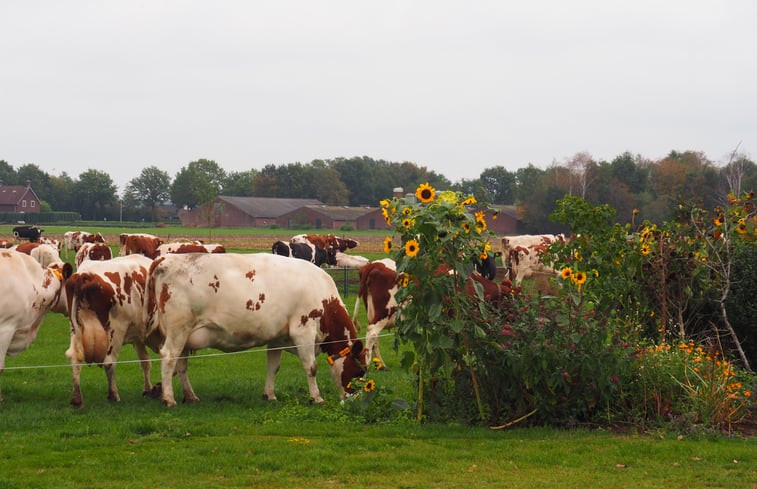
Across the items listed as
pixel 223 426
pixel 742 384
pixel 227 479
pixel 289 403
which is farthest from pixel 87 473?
pixel 742 384

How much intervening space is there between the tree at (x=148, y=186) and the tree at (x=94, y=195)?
20.9 m

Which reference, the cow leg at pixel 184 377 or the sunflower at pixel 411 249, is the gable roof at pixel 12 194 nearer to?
the cow leg at pixel 184 377

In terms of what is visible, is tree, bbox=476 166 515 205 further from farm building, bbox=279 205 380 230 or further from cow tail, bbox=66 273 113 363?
cow tail, bbox=66 273 113 363

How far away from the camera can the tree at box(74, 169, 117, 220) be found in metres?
134

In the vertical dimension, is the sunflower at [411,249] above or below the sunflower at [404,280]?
above

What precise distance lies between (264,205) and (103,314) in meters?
106

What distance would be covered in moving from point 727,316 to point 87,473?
29.7 feet

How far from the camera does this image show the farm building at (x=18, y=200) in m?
127

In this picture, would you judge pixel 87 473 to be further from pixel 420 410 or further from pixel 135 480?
pixel 420 410

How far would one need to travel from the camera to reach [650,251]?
12.1m

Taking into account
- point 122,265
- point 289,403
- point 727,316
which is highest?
point 122,265

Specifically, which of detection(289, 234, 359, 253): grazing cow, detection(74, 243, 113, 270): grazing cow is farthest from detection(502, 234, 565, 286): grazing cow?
detection(74, 243, 113, 270): grazing cow

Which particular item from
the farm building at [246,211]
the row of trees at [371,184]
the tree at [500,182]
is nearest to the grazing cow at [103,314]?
the row of trees at [371,184]

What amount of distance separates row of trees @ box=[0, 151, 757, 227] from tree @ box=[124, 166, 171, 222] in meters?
0.18
